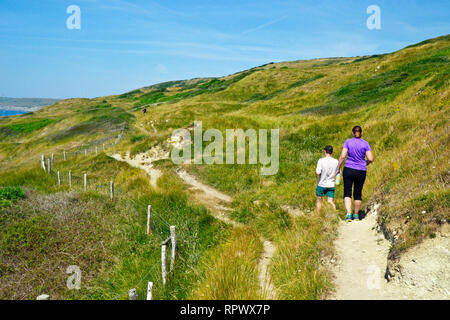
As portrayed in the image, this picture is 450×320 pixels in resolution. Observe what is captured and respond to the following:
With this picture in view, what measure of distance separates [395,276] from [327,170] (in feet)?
11.0

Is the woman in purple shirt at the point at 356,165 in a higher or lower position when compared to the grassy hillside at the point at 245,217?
higher

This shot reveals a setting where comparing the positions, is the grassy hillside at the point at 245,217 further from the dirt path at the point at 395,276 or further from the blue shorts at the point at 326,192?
the blue shorts at the point at 326,192

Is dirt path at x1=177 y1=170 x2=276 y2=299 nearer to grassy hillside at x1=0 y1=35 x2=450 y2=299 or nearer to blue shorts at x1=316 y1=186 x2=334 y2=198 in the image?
grassy hillside at x1=0 y1=35 x2=450 y2=299

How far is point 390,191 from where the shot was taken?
284 inches

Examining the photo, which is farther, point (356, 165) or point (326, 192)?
point (326, 192)

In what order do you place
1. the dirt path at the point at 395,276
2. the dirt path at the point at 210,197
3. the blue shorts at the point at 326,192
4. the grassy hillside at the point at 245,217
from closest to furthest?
the dirt path at the point at 395,276 < the grassy hillside at the point at 245,217 < the dirt path at the point at 210,197 < the blue shorts at the point at 326,192

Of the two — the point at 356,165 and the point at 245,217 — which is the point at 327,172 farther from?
the point at 245,217

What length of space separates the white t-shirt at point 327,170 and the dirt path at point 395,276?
2.09 meters

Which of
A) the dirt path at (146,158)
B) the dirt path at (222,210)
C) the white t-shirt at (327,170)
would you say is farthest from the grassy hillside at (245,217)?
the dirt path at (146,158)

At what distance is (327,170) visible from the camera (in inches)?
294

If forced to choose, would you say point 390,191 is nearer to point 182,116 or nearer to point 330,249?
point 330,249

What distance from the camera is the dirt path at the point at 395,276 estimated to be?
13.7 feet

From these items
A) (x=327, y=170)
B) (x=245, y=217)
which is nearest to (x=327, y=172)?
(x=327, y=170)
